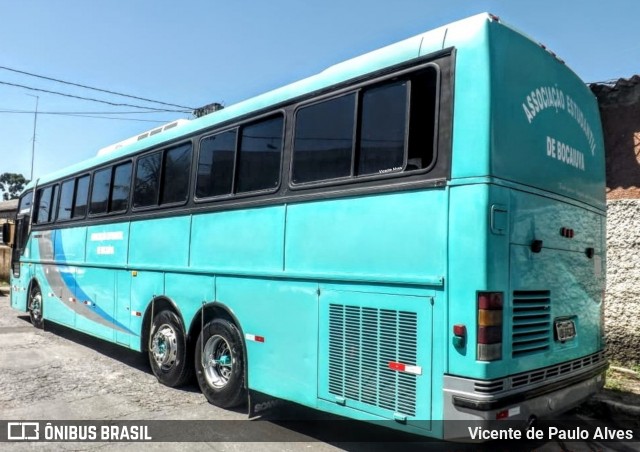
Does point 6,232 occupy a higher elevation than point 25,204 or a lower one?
lower

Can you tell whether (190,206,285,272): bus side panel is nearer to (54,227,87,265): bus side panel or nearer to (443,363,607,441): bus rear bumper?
(443,363,607,441): bus rear bumper

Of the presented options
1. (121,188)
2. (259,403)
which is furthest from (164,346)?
(121,188)

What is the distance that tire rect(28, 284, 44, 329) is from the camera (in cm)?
1110

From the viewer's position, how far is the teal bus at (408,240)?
357 centimetres

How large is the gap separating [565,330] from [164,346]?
15.5 ft

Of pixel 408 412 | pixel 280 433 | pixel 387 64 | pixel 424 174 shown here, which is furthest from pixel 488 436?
pixel 387 64

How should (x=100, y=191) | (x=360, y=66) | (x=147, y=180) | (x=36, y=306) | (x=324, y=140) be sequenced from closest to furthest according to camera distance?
1. (x=360, y=66)
2. (x=324, y=140)
3. (x=147, y=180)
4. (x=100, y=191)
5. (x=36, y=306)

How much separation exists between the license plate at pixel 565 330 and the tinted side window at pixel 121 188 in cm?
608

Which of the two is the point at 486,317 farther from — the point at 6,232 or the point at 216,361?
the point at 6,232

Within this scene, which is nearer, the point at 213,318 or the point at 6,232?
the point at 213,318

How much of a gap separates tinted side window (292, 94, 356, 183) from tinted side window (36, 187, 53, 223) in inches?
313

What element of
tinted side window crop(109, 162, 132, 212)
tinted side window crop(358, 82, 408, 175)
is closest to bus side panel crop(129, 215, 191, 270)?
tinted side window crop(109, 162, 132, 212)

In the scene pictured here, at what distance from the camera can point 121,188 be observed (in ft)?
26.1

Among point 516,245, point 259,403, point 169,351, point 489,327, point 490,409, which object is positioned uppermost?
point 516,245
